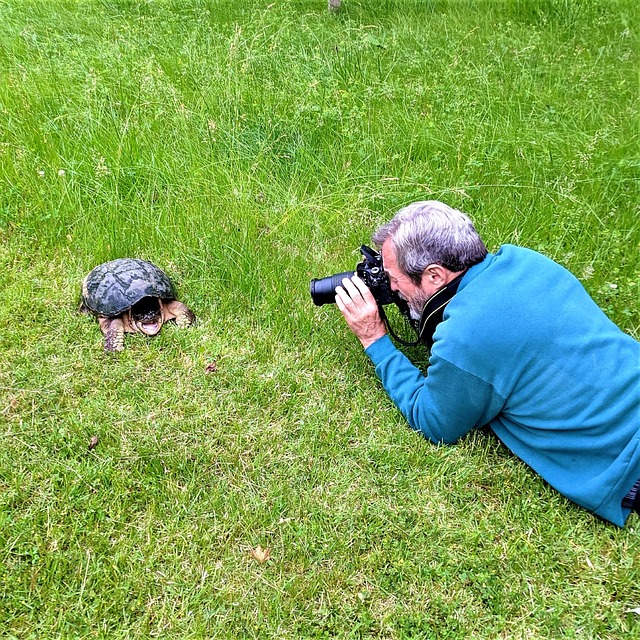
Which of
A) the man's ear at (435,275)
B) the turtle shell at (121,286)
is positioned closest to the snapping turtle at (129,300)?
the turtle shell at (121,286)

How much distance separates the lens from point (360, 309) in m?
2.89

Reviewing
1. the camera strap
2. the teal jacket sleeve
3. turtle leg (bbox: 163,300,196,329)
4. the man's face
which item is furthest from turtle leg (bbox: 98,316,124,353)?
the camera strap

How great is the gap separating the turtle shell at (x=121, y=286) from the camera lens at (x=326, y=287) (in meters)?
0.96

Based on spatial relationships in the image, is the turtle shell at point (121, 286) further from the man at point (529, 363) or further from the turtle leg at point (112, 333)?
the man at point (529, 363)

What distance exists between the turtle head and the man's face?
1402 millimetres

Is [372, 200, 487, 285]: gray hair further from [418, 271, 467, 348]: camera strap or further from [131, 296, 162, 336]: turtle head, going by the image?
[131, 296, 162, 336]: turtle head

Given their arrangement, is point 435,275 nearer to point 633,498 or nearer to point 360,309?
point 360,309

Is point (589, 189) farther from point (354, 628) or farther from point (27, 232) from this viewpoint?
point (27, 232)

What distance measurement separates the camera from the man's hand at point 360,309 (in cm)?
288

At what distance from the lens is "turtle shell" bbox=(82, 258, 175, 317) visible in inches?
128

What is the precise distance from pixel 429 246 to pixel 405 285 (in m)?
0.28

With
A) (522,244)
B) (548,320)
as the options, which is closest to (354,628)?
(548,320)

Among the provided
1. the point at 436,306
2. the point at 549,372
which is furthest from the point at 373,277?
the point at 549,372

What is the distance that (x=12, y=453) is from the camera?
2.63 metres
